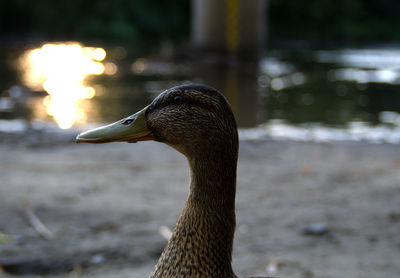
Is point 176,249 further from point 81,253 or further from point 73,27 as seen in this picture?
point 73,27

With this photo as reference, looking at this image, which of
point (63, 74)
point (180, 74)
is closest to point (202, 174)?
point (180, 74)

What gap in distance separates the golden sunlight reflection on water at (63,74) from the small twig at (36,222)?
2741 millimetres

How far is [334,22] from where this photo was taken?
2952cm

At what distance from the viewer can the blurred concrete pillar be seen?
44.7 ft

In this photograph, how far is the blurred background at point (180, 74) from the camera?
6.53 meters

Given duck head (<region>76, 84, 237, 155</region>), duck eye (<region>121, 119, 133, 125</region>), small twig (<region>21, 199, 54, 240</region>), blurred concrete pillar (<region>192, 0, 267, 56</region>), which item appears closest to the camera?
duck head (<region>76, 84, 237, 155</region>)

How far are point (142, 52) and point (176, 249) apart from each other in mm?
15071

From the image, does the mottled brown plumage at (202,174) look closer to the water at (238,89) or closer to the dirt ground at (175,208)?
the dirt ground at (175,208)

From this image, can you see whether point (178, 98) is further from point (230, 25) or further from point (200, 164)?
point (230, 25)

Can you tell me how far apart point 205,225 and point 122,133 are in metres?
0.43

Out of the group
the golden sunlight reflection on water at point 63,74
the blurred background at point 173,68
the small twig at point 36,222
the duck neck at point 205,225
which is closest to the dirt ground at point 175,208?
the small twig at point 36,222

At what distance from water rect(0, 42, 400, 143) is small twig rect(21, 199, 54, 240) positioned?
8.35ft

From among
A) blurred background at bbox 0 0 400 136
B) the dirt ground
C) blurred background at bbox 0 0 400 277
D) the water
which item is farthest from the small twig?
blurred background at bbox 0 0 400 136

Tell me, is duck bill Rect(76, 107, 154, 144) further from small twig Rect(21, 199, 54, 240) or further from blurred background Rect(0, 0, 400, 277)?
small twig Rect(21, 199, 54, 240)
